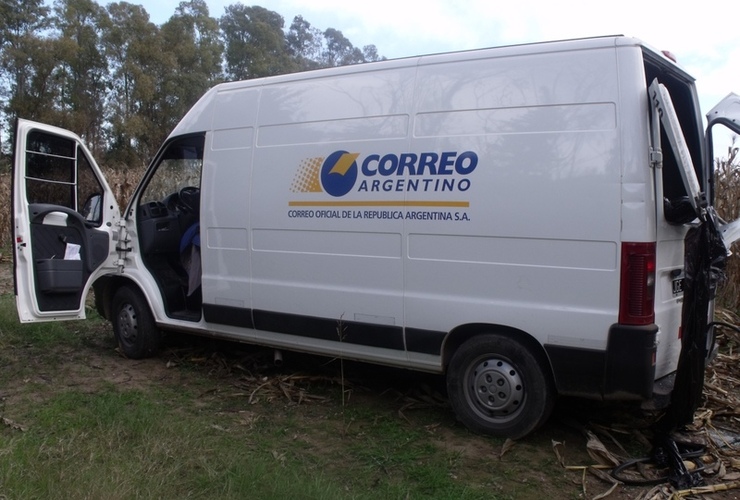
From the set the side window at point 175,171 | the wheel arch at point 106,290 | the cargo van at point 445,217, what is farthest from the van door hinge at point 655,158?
the wheel arch at point 106,290

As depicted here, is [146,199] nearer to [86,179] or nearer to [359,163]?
[86,179]

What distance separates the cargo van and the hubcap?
0.02 meters

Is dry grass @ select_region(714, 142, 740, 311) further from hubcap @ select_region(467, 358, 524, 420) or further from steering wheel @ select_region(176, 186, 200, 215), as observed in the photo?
steering wheel @ select_region(176, 186, 200, 215)

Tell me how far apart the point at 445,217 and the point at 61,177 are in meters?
3.86

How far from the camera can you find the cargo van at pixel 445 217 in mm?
4105

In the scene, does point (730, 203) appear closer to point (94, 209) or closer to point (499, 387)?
point (499, 387)

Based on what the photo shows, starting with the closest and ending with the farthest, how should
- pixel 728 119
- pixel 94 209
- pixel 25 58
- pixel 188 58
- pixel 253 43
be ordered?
pixel 728 119
pixel 94 209
pixel 25 58
pixel 188 58
pixel 253 43

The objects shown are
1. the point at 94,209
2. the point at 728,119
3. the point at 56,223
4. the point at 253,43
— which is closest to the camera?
the point at 728,119

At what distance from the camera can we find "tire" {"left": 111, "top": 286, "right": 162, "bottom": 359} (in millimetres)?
6695

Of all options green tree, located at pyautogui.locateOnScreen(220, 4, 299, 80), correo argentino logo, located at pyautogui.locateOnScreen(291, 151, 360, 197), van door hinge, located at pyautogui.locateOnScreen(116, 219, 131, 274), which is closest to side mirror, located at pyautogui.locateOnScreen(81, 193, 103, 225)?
van door hinge, located at pyautogui.locateOnScreen(116, 219, 131, 274)

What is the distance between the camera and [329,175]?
5238 mm

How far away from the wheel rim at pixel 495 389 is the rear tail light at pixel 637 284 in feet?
2.90

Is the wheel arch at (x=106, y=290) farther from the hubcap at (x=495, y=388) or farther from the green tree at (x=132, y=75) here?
the green tree at (x=132, y=75)

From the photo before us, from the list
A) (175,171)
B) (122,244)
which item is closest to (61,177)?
(122,244)
